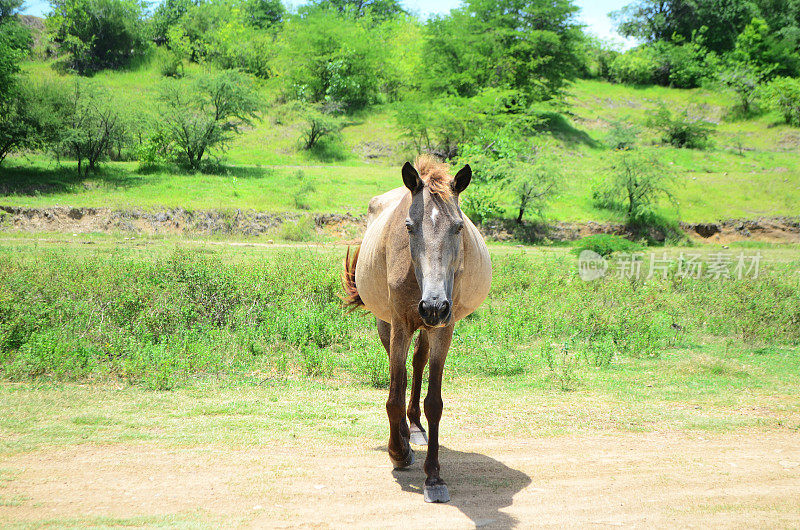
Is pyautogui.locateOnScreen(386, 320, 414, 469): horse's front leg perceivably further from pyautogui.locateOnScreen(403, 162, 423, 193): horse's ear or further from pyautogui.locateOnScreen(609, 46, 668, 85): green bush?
pyautogui.locateOnScreen(609, 46, 668, 85): green bush

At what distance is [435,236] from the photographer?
157 inches

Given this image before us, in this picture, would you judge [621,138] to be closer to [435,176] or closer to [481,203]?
[481,203]

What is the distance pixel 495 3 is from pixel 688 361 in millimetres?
37631

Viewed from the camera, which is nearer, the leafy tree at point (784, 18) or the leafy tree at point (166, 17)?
the leafy tree at point (784, 18)

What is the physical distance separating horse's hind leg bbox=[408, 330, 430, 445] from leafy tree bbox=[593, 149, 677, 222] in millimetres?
24072

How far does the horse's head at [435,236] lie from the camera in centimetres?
373

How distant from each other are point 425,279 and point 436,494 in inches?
64.9

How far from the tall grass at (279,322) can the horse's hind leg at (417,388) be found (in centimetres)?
181

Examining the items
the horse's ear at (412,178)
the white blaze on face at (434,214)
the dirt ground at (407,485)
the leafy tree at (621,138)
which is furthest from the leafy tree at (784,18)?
the white blaze on face at (434,214)

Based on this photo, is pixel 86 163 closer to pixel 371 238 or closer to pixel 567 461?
pixel 371 238

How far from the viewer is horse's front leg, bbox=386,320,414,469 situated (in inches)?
181

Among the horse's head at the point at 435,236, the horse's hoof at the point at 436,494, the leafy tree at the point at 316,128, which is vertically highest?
the leafy tree at the point at 316,128

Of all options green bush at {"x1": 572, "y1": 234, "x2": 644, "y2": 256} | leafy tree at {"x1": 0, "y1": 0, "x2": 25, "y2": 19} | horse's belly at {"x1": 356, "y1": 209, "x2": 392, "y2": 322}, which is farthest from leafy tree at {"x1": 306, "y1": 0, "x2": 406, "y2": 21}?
horse's belly at {"x1": 356, "y1": 209, "x2": 392, "y2": 322}

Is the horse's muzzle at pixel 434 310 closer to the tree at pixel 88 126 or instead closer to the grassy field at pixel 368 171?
the grassy field at pixel 368 171
